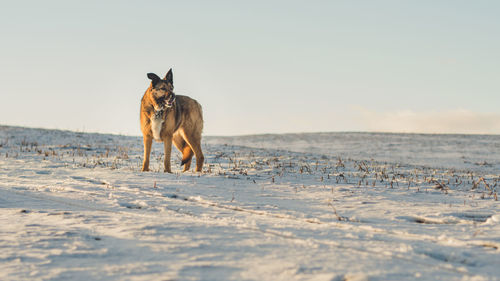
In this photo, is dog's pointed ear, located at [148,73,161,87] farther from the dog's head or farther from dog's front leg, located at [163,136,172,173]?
dog's front leg, located at [163,136,172,173]

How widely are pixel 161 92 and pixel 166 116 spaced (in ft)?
1.69

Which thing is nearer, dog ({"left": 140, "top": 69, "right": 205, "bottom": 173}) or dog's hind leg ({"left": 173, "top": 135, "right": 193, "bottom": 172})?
dog ({"left": 140, "top": 69, "right": 205, "bottom": 173})

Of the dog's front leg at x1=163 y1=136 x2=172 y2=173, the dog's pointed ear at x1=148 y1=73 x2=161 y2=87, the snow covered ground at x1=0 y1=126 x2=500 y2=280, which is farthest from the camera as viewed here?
the dog's front leg at x1=163 y1=136 x2=172 y2=173

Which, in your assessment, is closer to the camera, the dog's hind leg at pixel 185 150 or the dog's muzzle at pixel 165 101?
the dog's muzzle at pixel 165 101

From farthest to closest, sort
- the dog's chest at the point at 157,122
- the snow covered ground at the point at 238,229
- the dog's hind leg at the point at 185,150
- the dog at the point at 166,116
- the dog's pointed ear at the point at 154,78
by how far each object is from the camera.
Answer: the dog's hind leg at the point at 185,150 < the dog's chest at the point at 157,122 < the dog at the point at 166,116 < the dog's pointed ear at the point at 154,78 < the snow covered ground at the point at 238,229

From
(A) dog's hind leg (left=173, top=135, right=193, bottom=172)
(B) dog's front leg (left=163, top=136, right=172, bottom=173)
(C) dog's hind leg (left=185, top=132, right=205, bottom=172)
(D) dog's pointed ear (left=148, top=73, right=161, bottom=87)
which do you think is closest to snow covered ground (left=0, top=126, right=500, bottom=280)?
(B) dog's front leg (left=163, top=136, right=172, bottom=173)

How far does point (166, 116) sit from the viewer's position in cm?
911

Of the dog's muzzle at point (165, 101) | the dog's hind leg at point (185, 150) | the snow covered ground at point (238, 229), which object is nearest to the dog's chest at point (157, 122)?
the dog's muzzle at point (165, 101)

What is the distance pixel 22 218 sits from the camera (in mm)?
4605

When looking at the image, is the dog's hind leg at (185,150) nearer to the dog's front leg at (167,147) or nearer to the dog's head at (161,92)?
the dog's front leg at (167,147)

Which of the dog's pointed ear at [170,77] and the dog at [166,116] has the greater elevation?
the dog's pointed ear at [170,77]

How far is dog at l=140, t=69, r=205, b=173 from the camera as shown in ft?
29.2

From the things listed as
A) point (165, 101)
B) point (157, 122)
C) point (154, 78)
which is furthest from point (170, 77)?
point (157, 122)

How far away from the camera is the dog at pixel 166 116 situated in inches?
351
